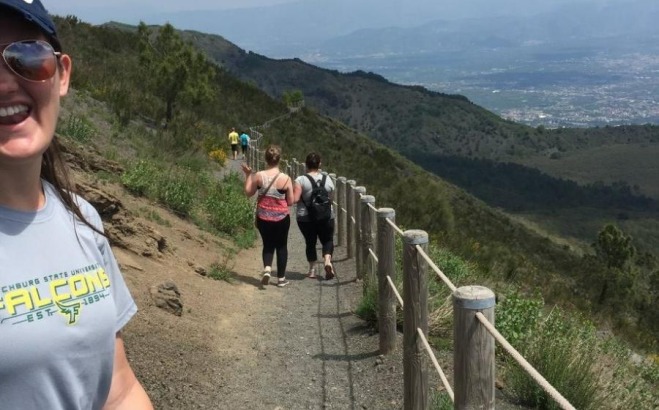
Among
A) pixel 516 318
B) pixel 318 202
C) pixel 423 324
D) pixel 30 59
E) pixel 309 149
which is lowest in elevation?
pixel 309 149

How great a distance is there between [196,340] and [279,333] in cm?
97

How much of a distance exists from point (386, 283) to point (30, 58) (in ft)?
13.6

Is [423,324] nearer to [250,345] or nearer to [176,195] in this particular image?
[250,345]

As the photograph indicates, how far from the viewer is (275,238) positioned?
7.80 m

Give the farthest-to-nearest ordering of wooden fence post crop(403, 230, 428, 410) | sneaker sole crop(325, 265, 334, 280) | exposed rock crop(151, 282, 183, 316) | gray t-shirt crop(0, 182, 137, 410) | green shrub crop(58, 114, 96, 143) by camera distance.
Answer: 1. green shrub crop(58, 114, 96, 143)
2. sneaker sole crop(325, 265, 334, 280)
3. exposed rock crop(151, 282, 183, 316)
4. wooden fence post crop(403, 230, 428, 410)
5. gray t-shirt crop(0, 182, 137, 410)

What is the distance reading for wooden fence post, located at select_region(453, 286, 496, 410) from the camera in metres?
2.53

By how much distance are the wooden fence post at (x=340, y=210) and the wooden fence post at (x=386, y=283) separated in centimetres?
475

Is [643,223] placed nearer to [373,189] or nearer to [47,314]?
[373,189]

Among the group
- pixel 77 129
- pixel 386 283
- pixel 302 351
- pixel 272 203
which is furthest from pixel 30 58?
pixel 77 129

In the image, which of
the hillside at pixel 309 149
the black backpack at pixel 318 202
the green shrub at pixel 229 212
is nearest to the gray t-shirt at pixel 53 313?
the black backpack at pixel 318 202

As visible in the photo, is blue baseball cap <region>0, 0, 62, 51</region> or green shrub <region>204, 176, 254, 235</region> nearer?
blue baseball cap <region>0, 0, 62, 51</region>

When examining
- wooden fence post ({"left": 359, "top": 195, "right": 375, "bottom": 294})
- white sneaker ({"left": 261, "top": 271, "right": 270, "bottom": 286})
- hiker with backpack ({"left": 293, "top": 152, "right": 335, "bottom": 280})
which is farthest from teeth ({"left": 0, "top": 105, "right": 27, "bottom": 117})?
hiker with backpack ({"left": 293, "top": 152, "right": 335, "bottom": 280})

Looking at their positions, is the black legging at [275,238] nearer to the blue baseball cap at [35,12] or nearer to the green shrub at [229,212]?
the green shrub at [229,212]

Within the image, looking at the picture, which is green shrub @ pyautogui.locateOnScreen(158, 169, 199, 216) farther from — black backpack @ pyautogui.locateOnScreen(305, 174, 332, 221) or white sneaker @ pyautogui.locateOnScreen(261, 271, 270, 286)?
white sneaker @ pyautogui.locateOnScreen(261, 271, 270, 286)
